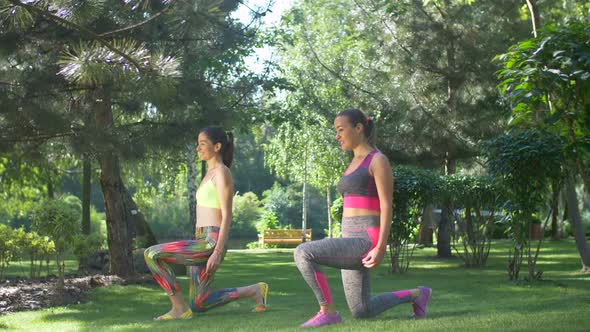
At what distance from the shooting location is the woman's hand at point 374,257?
18.4 ft

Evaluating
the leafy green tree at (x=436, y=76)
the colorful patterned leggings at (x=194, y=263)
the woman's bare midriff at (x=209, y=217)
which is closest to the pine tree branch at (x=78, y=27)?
the woman's bare midriff at (x=209, y=217)

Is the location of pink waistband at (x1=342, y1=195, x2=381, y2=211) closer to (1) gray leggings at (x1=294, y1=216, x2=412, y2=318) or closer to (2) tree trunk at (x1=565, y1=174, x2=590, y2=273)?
(1) gray leggings at (x1=294, y1=216, x2=412, y2=318)

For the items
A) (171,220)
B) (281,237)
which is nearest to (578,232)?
(281,237)

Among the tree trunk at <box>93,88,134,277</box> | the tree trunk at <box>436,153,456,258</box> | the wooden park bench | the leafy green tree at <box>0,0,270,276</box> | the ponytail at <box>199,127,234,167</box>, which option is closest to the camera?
the ponytail at <box>199,127,234,167</box>

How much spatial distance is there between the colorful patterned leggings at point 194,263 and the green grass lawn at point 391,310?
7.8 inches

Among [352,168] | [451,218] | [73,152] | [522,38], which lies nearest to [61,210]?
[73,152]

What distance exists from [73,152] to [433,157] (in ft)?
38.0

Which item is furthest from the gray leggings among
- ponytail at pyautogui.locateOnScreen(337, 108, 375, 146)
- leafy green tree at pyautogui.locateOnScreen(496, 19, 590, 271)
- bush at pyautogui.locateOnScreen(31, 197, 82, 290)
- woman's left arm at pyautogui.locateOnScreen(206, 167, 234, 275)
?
bush at pyautogui.locateOnScreen(31, 197, 82, 290)

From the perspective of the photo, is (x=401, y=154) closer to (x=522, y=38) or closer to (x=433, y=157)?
(x=433, y=157)

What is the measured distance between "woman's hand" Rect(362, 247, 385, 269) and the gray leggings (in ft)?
0.15

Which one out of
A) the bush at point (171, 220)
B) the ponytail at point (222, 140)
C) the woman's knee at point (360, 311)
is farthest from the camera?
the bush at point (171, 220)

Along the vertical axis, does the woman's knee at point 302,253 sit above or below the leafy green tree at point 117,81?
below

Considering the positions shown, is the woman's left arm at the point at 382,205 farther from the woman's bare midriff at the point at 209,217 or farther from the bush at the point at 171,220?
→ the bush at the point at 171,220

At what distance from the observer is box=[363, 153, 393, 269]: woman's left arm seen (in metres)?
5.61
